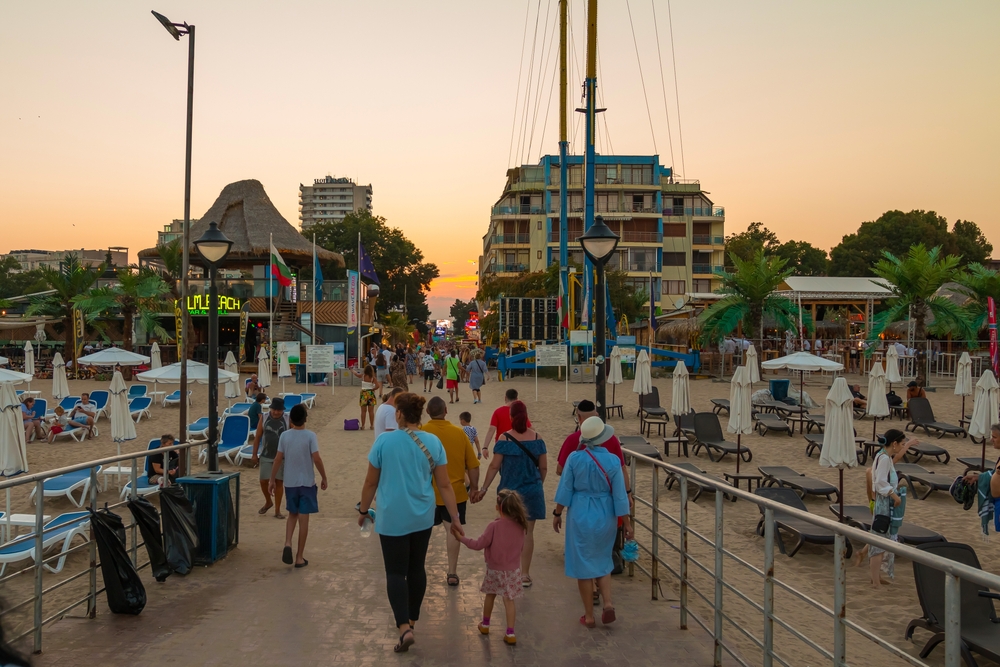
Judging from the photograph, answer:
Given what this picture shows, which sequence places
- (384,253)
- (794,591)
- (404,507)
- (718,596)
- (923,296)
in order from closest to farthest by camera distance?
(794,591) < (718,596) < (404,507) < (923,296) < (384,253)

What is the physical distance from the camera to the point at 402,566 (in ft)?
15.5

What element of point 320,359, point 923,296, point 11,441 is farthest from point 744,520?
point 923,296

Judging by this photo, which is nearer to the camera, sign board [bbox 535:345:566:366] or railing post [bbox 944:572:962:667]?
railing post [bbox 944:572:962:667]

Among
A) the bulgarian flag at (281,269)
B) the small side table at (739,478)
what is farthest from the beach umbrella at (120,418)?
the bulgarian flag at (281,269)

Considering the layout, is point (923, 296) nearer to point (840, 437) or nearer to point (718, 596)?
point (840, 437)

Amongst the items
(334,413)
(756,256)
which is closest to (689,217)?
(756,256)

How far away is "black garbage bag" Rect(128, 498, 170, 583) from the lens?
19.0 feet

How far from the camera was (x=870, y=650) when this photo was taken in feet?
18.6

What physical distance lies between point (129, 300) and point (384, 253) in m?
34.1

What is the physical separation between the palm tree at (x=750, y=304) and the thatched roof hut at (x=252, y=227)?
927 inches

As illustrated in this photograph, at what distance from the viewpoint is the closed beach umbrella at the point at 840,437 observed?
8.27m

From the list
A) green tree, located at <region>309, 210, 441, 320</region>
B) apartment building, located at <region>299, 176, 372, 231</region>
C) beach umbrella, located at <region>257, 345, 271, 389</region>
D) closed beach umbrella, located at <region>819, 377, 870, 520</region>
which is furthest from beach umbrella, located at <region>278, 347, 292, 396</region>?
apartment building, located at <region>299, 176, 372, 231</region>

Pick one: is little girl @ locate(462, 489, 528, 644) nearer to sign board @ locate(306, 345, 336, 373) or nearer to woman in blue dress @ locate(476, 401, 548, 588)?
woman in blue dress @ locate(476, 401, 548, 588)

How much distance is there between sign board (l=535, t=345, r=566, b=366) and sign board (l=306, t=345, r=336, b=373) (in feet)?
23.1
